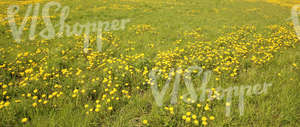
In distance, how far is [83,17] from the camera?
9906mm

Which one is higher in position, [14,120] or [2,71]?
[2,71]

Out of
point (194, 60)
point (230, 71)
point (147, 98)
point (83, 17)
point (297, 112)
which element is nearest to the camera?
point (297, 112)

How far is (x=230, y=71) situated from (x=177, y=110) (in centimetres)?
213

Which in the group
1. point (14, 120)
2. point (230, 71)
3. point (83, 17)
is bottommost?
point (14, 120)

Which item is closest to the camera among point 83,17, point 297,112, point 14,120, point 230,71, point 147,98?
point 14,120

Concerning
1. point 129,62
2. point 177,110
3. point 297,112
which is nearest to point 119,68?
point 129,62

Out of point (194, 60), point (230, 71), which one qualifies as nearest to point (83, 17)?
point (194, 60)

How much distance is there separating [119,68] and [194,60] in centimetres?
222

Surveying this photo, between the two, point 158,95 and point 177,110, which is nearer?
point 177,110

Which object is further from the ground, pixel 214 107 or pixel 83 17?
pixel 83 17

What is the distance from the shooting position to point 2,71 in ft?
11.2

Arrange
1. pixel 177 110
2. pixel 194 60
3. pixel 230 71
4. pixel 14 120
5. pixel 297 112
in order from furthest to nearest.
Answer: pixel 194 60 < pixel 230 71 < pixel 177 110 < pixel 297 112 < pixel 14 120

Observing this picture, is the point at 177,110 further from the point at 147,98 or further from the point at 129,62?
the point at 129,62

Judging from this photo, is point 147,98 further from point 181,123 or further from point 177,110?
point 181,123
